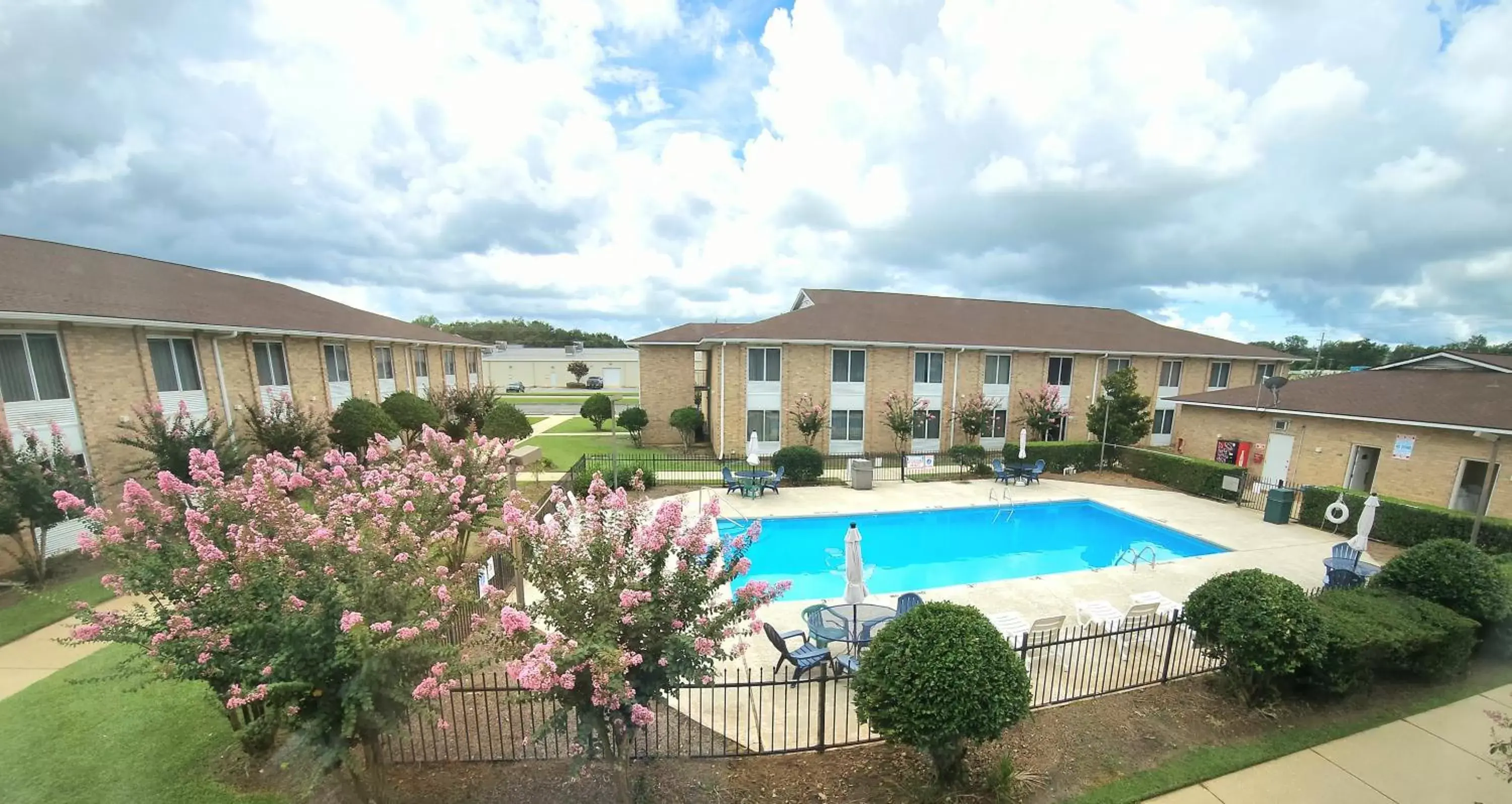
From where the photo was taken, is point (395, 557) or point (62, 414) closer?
point (395, 557)

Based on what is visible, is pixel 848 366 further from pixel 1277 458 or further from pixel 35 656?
pixel 35 656

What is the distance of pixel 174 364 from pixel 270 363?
3.71 m

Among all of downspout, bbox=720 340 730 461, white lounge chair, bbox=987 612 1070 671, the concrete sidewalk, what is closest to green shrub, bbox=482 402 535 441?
downspout, bbox=720 340 730 461

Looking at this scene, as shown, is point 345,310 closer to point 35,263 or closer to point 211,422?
point 35,263

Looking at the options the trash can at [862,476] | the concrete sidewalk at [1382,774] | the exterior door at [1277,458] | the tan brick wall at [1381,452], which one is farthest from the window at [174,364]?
the tan brick wall at [1381,452]

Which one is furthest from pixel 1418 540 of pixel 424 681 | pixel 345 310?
pixel 345 310

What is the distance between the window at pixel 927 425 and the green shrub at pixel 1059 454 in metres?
3.57

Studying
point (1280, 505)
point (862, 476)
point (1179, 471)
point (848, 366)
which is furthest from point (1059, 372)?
point (862, 476)

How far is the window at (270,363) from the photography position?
1788 centimetres

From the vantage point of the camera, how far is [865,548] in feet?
49.3

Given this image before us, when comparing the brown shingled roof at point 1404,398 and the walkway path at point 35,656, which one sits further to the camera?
the brown shingled roof at point 1404,398

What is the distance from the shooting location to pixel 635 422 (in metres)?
28.3

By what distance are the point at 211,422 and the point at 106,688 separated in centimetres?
874

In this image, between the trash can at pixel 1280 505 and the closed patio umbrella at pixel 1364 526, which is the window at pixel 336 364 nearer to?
the closed patio umbrella at pixel 1364 526
